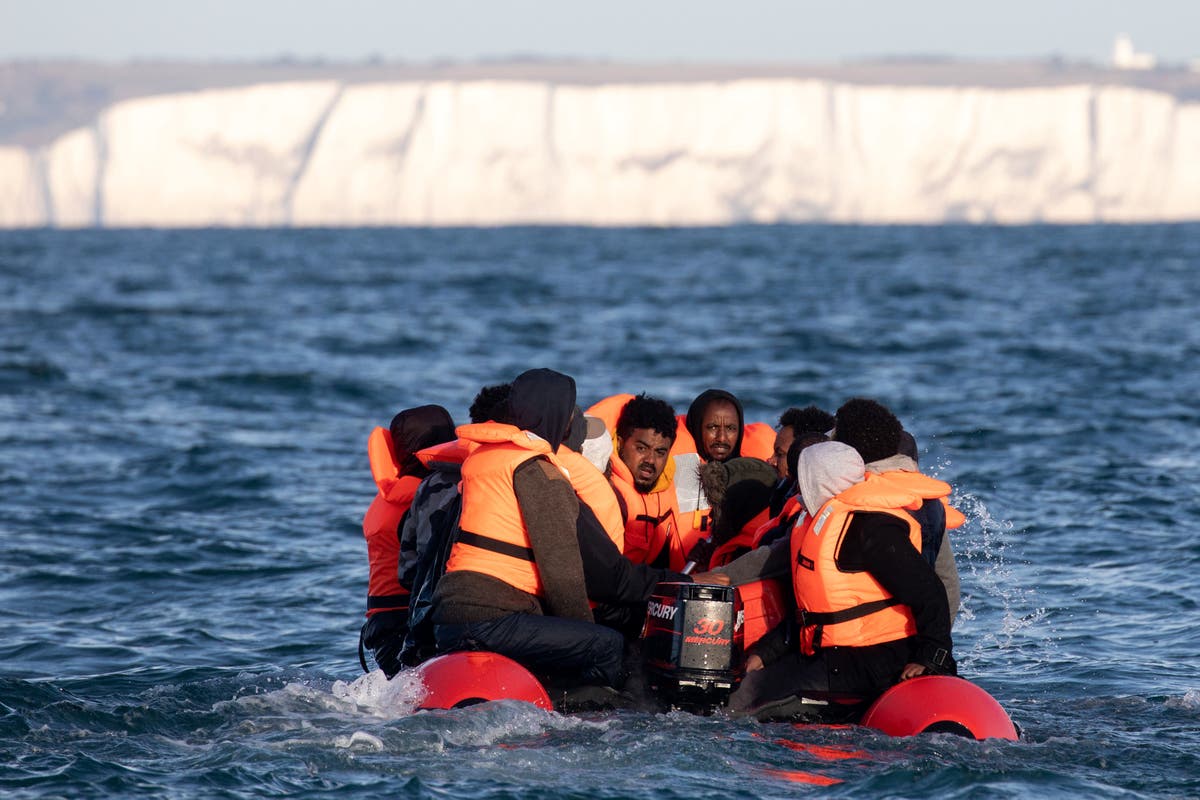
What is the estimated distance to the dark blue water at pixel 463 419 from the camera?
6.31 metres

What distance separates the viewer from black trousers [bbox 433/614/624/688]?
664 cm

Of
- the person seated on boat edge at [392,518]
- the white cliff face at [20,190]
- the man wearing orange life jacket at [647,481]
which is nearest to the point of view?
the person seated on boat edge at [392,518]

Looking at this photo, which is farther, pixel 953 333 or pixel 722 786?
pixel 953 333

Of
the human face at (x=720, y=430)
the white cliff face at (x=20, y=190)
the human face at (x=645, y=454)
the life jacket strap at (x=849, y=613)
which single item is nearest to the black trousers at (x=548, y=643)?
the life jacket strap at (x=849, y=613)

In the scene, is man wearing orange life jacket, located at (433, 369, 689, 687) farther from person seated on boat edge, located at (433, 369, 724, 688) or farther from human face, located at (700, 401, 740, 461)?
human face, located at (700, 401, 740, 461)

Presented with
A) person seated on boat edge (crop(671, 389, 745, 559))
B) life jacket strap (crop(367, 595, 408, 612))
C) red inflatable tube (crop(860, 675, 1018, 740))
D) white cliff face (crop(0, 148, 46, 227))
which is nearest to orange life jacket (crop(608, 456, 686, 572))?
person seated on boat edge (crop(671, 389, 745, 559))

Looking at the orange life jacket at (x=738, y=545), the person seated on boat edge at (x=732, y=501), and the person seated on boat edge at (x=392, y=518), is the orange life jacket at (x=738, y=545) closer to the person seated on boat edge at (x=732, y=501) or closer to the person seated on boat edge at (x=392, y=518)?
the person seated on boat edge at (x=732, y=501)

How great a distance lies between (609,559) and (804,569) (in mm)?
848

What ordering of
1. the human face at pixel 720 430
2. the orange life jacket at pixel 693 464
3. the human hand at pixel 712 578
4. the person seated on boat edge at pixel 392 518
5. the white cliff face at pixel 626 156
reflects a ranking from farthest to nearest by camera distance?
the white cliff face at pixel 626 156 < the human face at pixel 720 430 < the orange life jacket at pixel 693 464 < the person seated on boat edge at pixel 392 518 < the human hand at pixel 712 578

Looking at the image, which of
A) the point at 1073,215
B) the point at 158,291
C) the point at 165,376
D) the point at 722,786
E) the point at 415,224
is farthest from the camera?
the point at 415,224

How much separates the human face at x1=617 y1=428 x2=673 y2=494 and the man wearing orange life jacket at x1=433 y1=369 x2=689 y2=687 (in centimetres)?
105

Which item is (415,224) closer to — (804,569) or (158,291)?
(158,291)

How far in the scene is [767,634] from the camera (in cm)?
698

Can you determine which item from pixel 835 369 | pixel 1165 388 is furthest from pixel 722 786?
pixel 835 369
